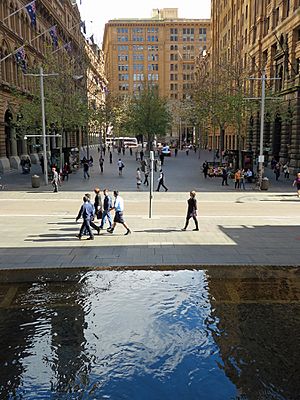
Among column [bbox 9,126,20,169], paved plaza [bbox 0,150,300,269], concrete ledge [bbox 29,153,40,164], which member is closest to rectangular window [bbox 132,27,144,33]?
concrete ledge [bbox 29,153,40,164]

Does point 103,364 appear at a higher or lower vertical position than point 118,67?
lower

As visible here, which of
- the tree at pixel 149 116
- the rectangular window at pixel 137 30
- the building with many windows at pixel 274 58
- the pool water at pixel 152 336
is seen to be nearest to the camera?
the pool water at pixel 152 336

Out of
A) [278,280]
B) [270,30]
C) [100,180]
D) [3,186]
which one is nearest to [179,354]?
[278,280]

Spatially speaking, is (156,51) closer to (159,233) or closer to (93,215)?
(159,233)

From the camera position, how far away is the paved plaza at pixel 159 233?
1151cm

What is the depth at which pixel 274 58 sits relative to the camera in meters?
44.2

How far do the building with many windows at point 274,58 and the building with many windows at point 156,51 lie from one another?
7258 centimetres

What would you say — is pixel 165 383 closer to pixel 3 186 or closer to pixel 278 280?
pixel 278 280

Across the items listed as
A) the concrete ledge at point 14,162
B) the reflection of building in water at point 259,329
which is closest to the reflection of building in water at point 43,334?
the reflection of building in water at point 259,329

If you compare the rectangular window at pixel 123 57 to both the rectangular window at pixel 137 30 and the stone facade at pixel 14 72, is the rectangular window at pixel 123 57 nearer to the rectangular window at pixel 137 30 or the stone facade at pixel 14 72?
the rectangular window at pixel 137 30

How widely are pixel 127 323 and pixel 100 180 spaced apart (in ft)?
84.9

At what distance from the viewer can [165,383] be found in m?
5.79

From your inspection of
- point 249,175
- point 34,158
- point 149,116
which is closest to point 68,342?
point 249,175

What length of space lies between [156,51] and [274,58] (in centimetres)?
10112
